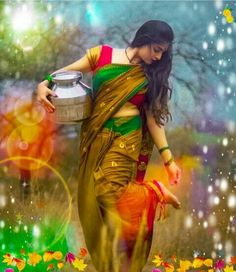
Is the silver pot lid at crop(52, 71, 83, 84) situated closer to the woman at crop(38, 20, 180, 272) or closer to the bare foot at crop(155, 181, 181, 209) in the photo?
the woman at crop(38, 20, 180, 272)

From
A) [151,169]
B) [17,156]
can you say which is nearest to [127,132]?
[151,169]

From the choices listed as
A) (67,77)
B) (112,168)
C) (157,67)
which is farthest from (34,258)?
(157,67)

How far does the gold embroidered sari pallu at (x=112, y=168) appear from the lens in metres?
5.80

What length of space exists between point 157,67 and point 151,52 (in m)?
0.11

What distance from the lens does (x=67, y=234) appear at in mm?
6035

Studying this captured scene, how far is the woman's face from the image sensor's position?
19.1 ft

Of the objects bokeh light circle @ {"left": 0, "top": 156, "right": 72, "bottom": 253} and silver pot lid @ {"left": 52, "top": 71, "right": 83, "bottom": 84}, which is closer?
silver pot lid @ {"left": 52, "top": 71, "right": 83, "bottom": 84}

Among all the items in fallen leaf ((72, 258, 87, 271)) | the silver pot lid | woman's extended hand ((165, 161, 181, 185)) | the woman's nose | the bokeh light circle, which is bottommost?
fallen leaf ((72, 258, 87, 271))

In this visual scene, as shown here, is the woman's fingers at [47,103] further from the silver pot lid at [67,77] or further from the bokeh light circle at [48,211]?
the bokeh light circle at [48,211]

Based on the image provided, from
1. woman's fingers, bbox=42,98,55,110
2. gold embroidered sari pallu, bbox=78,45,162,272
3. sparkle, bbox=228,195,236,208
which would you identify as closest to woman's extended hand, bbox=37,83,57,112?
woman's fingers, bbox=42,98,55,110

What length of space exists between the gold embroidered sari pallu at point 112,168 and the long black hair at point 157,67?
70mm

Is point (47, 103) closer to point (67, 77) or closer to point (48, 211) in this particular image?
point (67, 77)

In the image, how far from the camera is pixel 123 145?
583 cm

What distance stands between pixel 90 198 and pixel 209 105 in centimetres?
101
